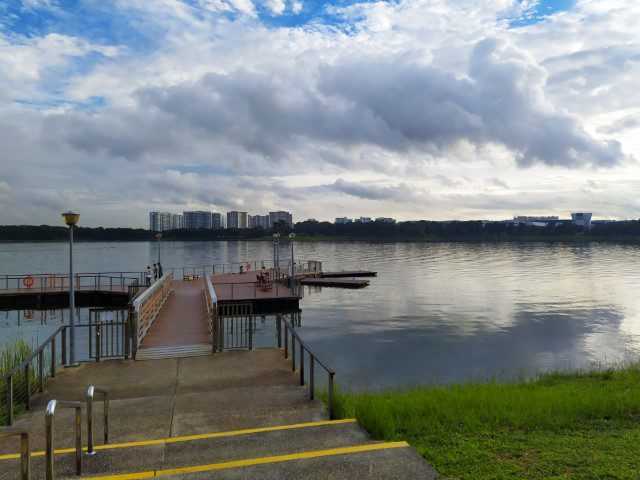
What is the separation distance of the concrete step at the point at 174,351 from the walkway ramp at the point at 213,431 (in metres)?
1.34

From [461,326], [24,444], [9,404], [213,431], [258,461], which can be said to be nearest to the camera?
[24,444]

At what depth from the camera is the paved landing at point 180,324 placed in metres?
13.2

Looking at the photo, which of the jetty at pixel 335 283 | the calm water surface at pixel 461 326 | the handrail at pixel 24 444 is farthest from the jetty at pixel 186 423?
the jetty at pixel 335 283

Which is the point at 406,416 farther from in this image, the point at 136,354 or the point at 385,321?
Result: the point at 385,321

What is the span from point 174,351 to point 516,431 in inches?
337

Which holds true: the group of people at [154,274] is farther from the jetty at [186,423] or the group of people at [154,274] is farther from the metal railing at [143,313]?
the jetty at [186,423]

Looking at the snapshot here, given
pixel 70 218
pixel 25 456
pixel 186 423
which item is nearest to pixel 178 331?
pixel 70 218

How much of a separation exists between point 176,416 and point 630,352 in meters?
19.2

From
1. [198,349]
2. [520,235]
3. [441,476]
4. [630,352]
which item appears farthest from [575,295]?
[520,235]

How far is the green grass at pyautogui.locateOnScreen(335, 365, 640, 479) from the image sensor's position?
5223 mm

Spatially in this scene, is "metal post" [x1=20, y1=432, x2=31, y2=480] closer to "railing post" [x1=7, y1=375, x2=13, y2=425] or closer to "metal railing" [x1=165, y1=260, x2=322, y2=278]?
"railing post" [x1=7, y1=375, x2=13, y2=425]

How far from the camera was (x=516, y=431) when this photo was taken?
6645mm

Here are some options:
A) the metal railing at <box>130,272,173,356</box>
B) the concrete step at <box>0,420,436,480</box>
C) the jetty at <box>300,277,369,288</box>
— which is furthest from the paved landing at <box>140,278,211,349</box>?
the jetty at <box>300,277,369,288</box>

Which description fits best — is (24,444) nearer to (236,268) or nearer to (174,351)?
(174,351)
